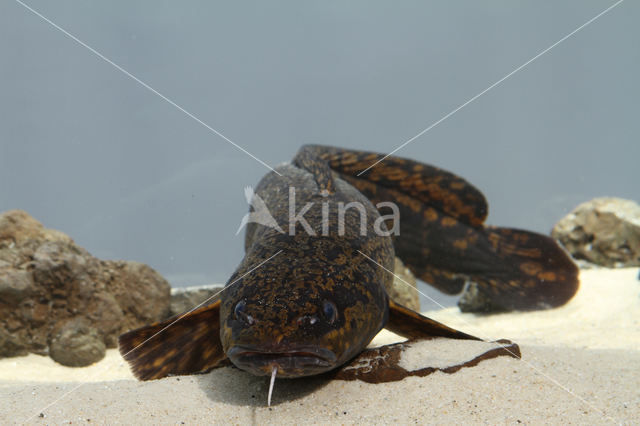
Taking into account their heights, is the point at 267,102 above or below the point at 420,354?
below

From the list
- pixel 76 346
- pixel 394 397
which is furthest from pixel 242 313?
pixel 76 346

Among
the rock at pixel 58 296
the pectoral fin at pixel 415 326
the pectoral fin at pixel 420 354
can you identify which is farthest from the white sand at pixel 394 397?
the rock at pixel 58 296

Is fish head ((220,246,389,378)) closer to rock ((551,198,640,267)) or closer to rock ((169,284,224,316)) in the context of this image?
rock ((169,284,224,316))

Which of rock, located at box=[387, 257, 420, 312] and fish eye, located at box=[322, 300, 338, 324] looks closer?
fish eye, located at box=[322, 300, 338, 324]

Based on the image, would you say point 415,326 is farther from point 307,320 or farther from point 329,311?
point 307,320

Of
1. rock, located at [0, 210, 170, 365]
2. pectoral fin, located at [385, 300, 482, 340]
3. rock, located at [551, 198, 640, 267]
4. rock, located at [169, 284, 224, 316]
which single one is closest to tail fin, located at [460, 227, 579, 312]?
rock, located at [551, 198, 640, 267]

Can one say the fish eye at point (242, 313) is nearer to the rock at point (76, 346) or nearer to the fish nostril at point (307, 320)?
the fish nostril at point (307, 320)
